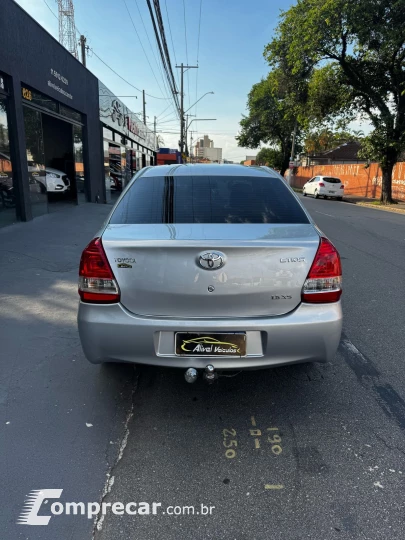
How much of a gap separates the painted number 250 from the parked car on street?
0.42m

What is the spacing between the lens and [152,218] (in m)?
2.90

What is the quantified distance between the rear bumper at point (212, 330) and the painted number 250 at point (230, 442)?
45 cm

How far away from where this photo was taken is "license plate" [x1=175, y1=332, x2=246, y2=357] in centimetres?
251

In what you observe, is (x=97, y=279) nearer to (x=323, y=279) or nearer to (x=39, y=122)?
(x=323, y=279)

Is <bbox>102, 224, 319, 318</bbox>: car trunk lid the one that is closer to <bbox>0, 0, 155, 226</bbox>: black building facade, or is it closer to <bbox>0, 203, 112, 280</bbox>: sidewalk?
<bbox>0, 203, 112, 280</bbox>: sidewalk

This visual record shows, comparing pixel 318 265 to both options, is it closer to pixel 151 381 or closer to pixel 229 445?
pixel 229 445

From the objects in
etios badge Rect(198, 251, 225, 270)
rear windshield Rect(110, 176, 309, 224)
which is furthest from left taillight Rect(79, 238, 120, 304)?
etios badge Rect(198, 251, 225, 270)

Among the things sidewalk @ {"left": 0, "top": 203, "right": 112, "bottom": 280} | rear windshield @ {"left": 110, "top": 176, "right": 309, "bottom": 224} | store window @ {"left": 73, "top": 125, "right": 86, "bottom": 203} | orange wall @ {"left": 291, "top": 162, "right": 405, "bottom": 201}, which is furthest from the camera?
orange wall @ {"left": 291, "top": 162, "right": 405, "bottom": 201}

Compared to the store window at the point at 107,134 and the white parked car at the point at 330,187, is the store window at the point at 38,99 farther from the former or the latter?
the white parked car at the point at 330,187

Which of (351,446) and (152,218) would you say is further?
(152,218)

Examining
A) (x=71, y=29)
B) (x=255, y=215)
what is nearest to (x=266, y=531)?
(x=255, y=215)

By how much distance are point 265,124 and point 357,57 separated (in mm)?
27918

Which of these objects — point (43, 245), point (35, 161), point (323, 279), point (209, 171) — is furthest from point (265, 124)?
point (323, 279)

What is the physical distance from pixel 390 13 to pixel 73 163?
14479 mm
